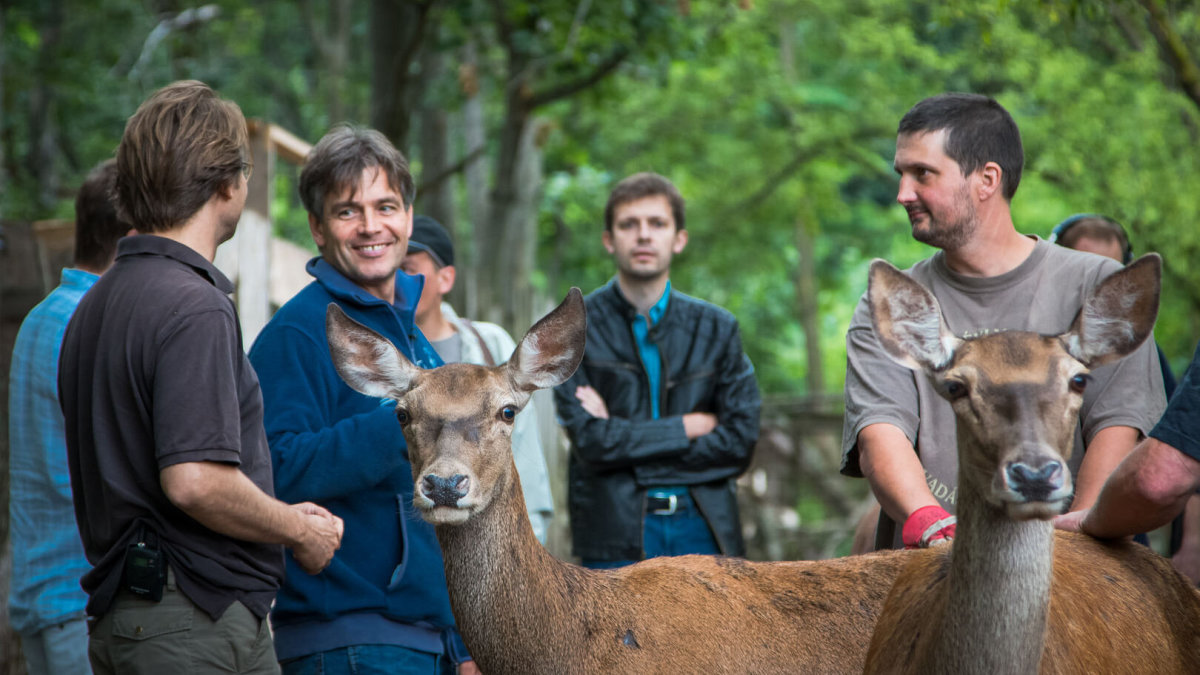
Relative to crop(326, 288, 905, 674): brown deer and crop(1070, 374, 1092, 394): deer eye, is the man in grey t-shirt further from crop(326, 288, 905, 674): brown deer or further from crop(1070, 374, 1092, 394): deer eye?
crop(1070, 374, 1092, 394): deer eye

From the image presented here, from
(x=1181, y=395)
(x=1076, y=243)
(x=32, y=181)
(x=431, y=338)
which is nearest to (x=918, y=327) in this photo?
(x=1181, y=395)

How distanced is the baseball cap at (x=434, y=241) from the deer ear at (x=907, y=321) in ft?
10.3

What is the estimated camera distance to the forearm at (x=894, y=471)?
4.31 m

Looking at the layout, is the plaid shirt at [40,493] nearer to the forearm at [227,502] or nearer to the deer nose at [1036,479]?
the forearm at [227,502]

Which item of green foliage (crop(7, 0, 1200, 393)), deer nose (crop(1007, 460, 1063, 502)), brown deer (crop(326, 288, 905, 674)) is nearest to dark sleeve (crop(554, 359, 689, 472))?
brown deer (crop(326, 288, 905, 674))

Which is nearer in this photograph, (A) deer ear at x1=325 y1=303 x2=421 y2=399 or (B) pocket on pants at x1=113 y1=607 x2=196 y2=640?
(B) pocket on pants at x1=113 y1=607 x2=196 y2=640

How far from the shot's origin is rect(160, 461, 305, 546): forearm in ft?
11.2

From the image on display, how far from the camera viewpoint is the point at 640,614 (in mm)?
4375

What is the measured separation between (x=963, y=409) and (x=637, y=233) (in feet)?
11.1

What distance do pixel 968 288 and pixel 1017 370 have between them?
1204 millimetres

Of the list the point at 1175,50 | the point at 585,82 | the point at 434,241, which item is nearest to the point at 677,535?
the point at 434,241

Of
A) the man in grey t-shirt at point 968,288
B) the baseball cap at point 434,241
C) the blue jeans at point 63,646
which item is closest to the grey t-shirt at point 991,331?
the man in grey t-shirt at point 968,288

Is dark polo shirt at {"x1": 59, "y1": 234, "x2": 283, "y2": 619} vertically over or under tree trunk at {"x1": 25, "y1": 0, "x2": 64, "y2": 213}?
under

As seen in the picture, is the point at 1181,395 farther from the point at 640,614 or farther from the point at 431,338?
the point at 431,338
